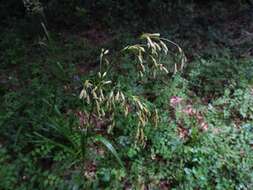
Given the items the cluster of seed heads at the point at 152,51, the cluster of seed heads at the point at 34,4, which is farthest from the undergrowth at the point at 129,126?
the cluster of seed heads at the point at 34,4

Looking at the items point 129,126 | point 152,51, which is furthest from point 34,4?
point 152,51

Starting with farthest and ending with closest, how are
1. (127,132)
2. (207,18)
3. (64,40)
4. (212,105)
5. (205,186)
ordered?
(207,18)
(64,40)
(212,105)
(127,132)
(205,186)

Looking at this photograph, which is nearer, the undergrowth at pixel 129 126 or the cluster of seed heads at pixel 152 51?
the cluster of seed heads at pixel 152 51

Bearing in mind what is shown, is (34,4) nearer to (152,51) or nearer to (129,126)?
(129,126)

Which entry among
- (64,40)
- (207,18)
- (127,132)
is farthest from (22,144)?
(207,18)

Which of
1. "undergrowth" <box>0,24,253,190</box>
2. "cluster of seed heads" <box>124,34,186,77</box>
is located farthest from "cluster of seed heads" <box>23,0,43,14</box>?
"cluster of seed heads" <box>124,34,186,77</box>

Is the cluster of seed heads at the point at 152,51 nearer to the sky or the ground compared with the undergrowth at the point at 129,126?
nearer to the sky

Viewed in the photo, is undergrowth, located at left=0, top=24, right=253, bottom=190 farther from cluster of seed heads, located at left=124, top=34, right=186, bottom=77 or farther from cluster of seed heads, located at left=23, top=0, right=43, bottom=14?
cluster of seed heads, located at left=23, top=0, right=43, bottom=14

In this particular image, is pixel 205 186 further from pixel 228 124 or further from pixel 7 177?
pixel 7 177

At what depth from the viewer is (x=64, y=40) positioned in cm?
481

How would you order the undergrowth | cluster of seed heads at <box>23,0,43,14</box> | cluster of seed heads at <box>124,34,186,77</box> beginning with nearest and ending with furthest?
cluster of seed heads at <box>124,34,186,77</box>
the undergrowth
cluster of seed heads at <box>23,0,43,14</box>

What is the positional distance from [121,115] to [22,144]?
1029mm

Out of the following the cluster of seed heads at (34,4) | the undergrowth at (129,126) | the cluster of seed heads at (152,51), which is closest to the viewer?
the cluster of seed heads at (152,51)

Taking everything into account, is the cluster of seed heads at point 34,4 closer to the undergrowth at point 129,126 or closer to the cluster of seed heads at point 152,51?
the undergrowth at point 129,126
